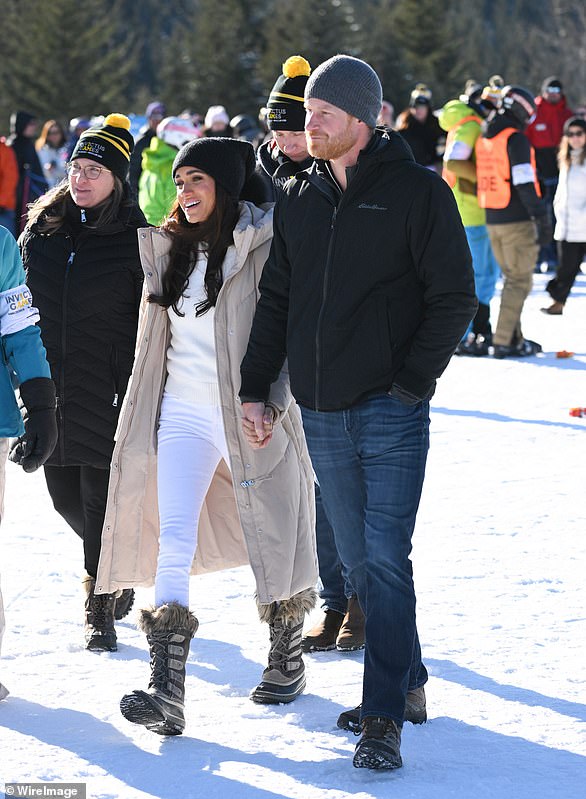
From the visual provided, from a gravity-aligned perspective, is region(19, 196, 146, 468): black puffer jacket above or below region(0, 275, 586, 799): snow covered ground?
above

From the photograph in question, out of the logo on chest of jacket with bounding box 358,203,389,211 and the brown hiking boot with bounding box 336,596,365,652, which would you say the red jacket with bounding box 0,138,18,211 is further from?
the logo on chest of jacket with bounding box 358,203,389,211

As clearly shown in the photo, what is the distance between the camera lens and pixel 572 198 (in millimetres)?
12289

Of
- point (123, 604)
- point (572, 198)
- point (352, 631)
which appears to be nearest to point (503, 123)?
point (572, 198)

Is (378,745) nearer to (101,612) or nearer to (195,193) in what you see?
(101,612)

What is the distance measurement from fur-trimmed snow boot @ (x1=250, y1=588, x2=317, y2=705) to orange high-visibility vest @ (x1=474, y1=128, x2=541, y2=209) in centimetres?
645

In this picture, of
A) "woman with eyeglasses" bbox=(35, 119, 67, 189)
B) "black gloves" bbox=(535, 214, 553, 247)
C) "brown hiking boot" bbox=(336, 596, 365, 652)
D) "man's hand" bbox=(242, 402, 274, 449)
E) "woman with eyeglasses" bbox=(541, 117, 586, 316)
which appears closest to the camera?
"man's hand" bbox=(242, 402, 274, 449)

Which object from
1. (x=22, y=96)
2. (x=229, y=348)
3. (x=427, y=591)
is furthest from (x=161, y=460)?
(x=22, y=96)

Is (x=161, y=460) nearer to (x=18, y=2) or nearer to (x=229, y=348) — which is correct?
(x=229, y=348)

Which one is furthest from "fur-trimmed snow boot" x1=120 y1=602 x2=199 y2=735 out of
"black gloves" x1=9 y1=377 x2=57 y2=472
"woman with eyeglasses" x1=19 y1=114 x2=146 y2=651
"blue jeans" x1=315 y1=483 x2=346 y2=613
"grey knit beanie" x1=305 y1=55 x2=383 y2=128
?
"grey knit beanie" x1=305 y1=55 x2=383 y2=128

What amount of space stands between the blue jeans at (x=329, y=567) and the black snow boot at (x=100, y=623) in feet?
2.36

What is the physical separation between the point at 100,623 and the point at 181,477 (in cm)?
93

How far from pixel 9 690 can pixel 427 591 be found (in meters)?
1.69

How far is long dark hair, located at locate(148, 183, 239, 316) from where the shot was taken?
12.8ft

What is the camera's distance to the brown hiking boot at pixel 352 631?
4449mm
